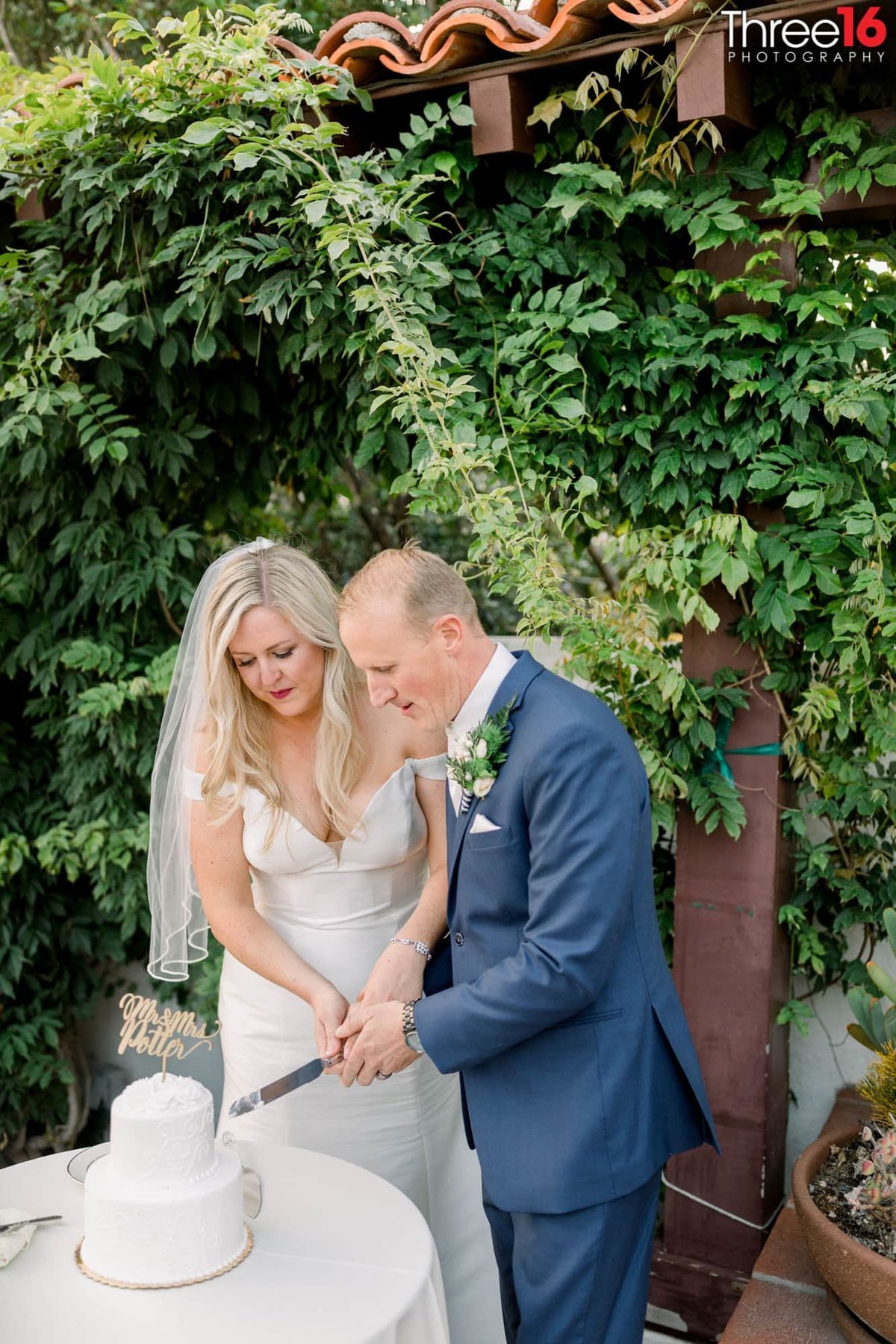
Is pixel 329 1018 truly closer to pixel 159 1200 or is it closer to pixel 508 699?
pixel 159 1200

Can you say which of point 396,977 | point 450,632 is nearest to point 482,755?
point 450,632

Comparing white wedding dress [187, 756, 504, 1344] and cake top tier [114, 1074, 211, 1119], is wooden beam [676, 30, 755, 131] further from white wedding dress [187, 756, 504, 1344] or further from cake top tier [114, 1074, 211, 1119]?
cake top tier [114, 1074, 211, 1119]

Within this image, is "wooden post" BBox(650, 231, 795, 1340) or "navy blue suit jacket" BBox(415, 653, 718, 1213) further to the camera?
"wooden post" BBox(650, 231, 795, 1340)

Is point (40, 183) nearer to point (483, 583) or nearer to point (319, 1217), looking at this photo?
point (483, 583)

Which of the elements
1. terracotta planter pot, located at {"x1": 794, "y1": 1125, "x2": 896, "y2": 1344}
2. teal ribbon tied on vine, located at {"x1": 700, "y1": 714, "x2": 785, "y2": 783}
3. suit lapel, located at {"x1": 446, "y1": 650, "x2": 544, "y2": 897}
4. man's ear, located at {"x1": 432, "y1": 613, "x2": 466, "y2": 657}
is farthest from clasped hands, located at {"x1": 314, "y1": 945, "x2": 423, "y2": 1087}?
teal ribbon tied on vine, located at {"x1": 700, "y1": 714, "x2": 785, "y2": 783}

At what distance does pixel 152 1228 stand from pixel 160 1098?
0.60ft

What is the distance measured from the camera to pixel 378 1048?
2.14 metres

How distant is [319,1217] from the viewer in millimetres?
1968

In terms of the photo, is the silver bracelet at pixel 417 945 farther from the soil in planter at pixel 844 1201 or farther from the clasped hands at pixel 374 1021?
the soil in planter at pixel 844 1201

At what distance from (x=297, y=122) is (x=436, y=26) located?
1.32 ft

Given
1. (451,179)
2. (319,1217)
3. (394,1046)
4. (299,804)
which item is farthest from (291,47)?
(319,1217)

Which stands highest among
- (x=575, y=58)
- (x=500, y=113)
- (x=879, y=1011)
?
(x=575, y=58)

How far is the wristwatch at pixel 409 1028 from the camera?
2.09 m

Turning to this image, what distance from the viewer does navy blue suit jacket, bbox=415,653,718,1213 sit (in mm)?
1861
